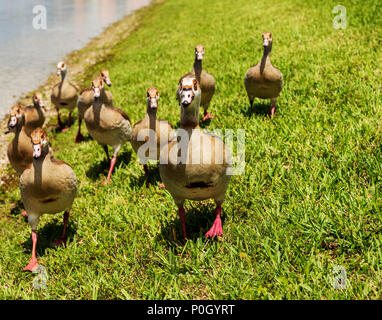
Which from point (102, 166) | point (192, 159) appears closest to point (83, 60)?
point (102, 166)

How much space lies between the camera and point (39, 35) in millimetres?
21500

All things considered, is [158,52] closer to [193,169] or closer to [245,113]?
[245,113]

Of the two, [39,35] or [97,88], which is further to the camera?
[39,35]

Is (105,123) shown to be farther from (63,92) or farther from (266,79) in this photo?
(63,92)

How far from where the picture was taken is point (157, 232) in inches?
153

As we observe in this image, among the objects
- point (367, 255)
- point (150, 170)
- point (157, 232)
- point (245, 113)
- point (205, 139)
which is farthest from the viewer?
point (245, 113)

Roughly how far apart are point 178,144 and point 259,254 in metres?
1.36

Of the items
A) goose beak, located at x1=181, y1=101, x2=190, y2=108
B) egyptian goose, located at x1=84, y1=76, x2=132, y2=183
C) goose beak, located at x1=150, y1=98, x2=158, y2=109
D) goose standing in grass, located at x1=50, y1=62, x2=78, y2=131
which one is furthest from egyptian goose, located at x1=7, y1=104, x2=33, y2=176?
goose standing in grass, located at x1=50, y1=62, x2=78, y2=131

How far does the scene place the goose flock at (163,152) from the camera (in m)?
2.97

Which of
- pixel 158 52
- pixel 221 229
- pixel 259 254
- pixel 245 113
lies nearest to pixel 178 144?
pixel 221 229

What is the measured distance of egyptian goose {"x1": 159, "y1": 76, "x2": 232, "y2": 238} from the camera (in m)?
2.92

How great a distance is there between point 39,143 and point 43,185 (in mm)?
517

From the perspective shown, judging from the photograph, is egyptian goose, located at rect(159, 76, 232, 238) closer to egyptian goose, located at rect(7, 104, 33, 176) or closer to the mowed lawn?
the mowed lawn
